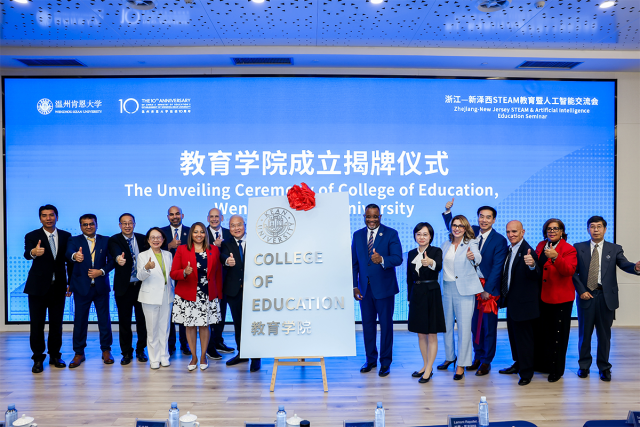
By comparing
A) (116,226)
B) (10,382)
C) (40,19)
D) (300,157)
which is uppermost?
(40,19)

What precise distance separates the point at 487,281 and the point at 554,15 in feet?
10.3

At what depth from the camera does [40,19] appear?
5.01m

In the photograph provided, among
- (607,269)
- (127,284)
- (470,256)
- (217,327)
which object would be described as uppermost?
(470,256)

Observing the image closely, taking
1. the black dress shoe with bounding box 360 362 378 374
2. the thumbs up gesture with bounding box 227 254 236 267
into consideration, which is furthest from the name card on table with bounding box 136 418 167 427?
the black dress shoe with bounding box 360 362 378 374

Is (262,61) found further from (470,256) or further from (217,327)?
(470,256)

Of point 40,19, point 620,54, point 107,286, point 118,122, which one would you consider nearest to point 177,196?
point 118,122

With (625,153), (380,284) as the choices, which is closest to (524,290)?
(380,284)

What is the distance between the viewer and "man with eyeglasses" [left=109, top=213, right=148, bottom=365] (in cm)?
487

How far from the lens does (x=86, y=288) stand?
4.74 metres

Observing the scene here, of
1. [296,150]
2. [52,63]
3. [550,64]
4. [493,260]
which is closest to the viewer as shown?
[493,260]

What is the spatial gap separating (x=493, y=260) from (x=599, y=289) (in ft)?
3.46

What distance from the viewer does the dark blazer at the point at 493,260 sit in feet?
14.3

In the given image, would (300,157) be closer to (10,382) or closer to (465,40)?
(465,40)

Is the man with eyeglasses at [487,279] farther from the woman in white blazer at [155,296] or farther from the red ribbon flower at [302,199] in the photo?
the woman in white blazer at [155,296]
